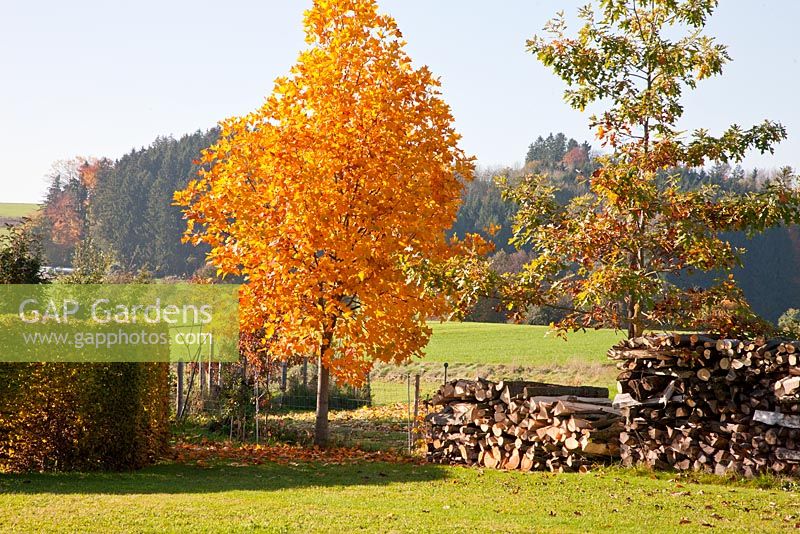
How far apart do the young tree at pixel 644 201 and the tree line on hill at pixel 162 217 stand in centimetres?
4877

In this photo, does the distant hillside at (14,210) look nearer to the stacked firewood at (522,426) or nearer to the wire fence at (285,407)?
the wire fence at (285,407)

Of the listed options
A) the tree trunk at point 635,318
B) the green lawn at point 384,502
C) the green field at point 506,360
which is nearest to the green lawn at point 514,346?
the green field at point 506,360

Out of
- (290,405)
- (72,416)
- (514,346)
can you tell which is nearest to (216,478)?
(72,416)

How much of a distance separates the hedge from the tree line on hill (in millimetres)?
50380

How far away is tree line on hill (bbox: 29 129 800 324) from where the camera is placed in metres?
66.1

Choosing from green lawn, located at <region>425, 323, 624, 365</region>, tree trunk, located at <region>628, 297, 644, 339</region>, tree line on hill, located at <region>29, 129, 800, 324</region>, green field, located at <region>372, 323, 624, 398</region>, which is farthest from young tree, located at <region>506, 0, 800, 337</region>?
tree line on hill, located at <region>29, 129, 800, 324</region>

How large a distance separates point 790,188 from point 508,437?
5.22 m

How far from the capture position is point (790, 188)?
12086 mm

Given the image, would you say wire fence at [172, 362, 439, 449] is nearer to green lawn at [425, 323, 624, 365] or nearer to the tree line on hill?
green lawn at [425, 323, 624, 365]

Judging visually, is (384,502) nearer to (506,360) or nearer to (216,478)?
(216,478)

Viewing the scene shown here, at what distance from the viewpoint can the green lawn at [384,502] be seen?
27.6ft

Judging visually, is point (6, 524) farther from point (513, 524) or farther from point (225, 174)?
point (225, 174)

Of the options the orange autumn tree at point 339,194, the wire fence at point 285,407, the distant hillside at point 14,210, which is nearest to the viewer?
the orange autumn tree at point 339,194

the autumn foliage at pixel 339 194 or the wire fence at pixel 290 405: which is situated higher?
the autumn foliage at pixel 339 194
